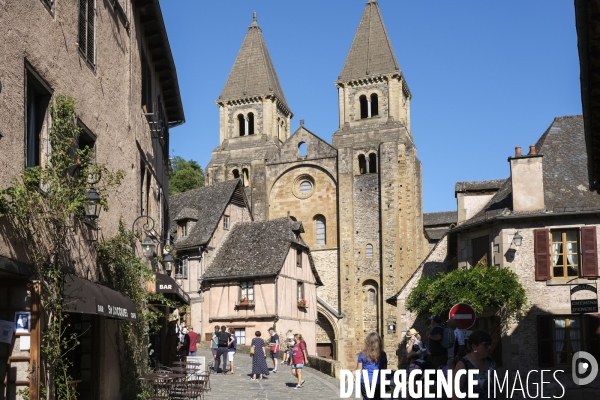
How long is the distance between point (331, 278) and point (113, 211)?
1642 inches

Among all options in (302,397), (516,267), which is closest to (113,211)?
(302,397)

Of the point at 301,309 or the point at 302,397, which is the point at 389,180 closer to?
the point at 301,309

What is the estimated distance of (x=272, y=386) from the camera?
21.1 meters

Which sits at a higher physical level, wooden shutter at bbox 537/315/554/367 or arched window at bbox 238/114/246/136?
arched window at bbox 238/114/246/136

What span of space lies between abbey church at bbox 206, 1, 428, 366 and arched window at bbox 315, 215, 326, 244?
0.07m

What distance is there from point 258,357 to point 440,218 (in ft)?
175

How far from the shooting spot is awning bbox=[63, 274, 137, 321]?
10.2 m

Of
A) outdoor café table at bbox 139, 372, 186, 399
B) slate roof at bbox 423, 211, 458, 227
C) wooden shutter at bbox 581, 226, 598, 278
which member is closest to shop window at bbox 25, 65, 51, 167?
outdoor café table at bbox 139, 372, 186, 399

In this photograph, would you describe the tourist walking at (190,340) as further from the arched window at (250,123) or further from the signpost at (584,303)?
the arched window at (250,123)

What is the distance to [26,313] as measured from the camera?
9430 mm

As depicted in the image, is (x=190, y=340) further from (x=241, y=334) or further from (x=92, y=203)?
(x=241, y=334)

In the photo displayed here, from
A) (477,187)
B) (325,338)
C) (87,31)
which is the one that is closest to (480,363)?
(87,31)

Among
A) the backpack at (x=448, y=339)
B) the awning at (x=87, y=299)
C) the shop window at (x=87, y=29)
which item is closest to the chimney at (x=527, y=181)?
the backpack at (x=448, y=339)

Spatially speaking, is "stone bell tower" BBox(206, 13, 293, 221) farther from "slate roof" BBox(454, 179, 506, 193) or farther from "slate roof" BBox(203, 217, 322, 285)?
"slate roof" BBox(454, 179, 506, 193)
